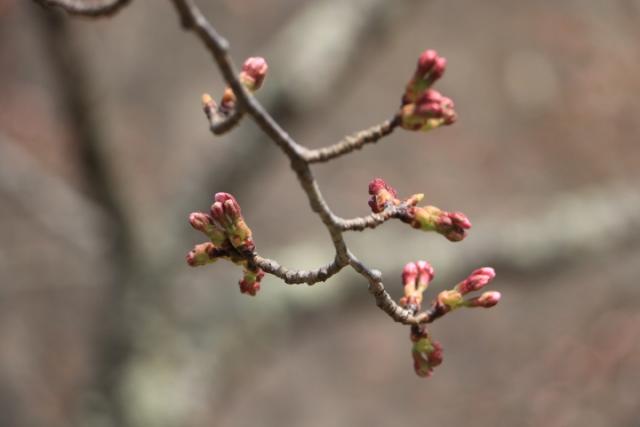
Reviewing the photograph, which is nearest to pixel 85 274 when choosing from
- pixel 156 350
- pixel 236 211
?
pixel 156 350

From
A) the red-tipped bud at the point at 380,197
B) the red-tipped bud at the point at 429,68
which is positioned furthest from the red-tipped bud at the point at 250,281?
the red-tipped bud at the point at 429,68

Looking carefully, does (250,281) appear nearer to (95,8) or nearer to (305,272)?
(305,272)

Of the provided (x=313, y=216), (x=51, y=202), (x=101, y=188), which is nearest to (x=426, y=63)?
(x=101, y=188)

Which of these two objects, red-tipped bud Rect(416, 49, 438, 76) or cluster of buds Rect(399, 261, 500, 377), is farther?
cluster of buds Rect(399, 261, 500, 377)

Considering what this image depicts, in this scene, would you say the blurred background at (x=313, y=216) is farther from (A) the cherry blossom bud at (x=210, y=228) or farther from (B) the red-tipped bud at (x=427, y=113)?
(B) the red-tipped bud at (x=427, y=113)

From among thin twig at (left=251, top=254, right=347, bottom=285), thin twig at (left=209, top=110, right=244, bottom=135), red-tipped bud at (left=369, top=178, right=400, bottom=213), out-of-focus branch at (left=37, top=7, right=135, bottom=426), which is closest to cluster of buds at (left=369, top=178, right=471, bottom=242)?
red-tipped bud at (left=369, top=178, right=400, bottom=213)

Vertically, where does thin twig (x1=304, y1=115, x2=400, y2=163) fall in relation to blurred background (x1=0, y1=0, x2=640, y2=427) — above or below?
below

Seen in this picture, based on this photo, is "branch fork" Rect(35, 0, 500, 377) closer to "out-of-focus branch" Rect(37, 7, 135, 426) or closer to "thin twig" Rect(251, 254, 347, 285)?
"thin twig" Rect(251, 254, 347, 285)
